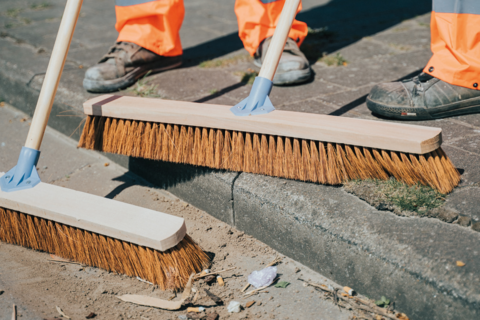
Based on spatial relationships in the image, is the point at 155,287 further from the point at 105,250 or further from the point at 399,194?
the point at 399,194

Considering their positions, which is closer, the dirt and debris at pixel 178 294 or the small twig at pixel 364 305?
the small twig at pixel 364 305

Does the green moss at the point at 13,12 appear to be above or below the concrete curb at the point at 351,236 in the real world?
above

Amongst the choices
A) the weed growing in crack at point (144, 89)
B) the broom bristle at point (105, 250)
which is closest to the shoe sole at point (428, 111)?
the broom bristle at point (105, 250)

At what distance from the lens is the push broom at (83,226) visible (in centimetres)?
156

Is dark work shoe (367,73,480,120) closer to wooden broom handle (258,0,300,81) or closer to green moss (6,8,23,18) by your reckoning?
wooden broom handle (258,0,300,81)

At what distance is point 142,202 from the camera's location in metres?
2.18

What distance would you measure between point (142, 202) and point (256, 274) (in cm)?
81

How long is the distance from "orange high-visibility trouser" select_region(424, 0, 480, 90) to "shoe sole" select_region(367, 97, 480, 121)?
11cm

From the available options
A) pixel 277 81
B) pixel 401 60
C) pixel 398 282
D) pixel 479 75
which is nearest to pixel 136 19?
pixel 277 81

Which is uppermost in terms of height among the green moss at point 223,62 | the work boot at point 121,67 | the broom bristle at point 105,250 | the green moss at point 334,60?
the work boot at point 121,67

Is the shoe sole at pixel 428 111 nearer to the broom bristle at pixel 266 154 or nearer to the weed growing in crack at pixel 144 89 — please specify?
the broom bristle at pixel 266 154

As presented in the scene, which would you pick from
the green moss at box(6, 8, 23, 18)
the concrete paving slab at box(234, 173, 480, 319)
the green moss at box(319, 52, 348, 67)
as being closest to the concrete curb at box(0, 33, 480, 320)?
the concrete paving slab at box(234, 173, 480, 319)

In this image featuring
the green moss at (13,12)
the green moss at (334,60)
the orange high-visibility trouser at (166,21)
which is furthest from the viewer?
the green moss at (13,12)

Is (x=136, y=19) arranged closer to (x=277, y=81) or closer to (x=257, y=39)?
(x=257, y=39)
